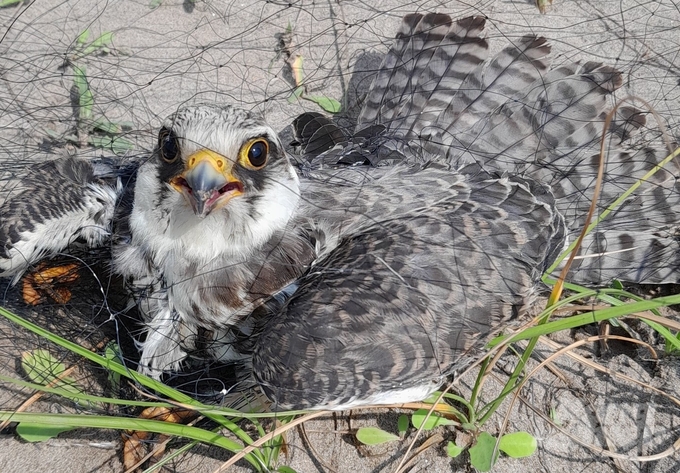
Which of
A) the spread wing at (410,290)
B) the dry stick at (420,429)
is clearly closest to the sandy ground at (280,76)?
the dry stick at (420,429)

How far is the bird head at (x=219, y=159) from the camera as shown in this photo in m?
2.04

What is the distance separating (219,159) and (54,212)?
0.83m

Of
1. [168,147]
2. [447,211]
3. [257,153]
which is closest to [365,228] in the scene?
[447,211]


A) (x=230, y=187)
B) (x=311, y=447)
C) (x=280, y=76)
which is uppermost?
(x=280, y=76)

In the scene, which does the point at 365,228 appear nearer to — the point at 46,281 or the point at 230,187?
the point at 230,187

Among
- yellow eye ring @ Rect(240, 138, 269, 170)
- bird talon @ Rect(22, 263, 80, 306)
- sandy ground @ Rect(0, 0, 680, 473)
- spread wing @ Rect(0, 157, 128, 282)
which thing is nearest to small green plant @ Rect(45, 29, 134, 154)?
sandy ground @ Rect(0, 0, 680, 473)

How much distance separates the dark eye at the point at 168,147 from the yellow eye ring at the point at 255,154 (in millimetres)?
227

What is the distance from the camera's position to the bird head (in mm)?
2045

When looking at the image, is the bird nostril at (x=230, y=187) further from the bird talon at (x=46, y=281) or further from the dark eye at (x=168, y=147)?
the bird talon at (x=46, y=281)

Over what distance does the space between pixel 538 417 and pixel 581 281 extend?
2.19 ft

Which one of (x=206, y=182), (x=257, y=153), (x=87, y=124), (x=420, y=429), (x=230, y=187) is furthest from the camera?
(x=87, y=124)

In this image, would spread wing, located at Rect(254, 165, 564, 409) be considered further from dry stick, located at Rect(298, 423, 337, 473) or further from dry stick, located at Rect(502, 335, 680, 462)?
dry stick, located at Rect(298, 423, 337, 473)

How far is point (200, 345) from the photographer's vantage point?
247cm

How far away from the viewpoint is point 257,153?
2.22 metres
